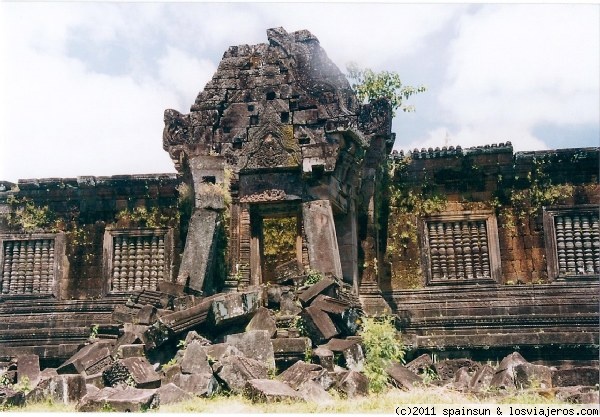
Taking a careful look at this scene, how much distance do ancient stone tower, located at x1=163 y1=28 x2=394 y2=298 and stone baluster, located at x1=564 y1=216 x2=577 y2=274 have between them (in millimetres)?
3611

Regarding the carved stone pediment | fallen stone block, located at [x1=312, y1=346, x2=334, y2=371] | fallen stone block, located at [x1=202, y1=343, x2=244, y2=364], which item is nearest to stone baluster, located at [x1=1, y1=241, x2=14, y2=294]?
the carved stone pediment

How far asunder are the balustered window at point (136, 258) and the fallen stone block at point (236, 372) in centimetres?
577

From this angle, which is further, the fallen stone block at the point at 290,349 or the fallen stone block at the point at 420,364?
the fallen stone block at the point at 420,364

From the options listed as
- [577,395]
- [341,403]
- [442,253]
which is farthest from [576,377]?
[442,253]

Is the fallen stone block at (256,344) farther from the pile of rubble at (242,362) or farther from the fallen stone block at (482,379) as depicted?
the fallen stone block at (482,379)

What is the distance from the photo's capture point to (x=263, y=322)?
1087cm

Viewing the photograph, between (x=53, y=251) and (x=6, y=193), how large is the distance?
160 cm

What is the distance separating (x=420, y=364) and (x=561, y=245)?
392 cm

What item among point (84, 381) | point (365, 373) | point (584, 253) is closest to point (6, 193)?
point (84, 381)

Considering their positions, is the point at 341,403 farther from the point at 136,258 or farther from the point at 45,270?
the point at 45,270

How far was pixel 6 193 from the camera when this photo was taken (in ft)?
52.2

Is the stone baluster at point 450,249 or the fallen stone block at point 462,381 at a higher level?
the stone baluster at point 450,249

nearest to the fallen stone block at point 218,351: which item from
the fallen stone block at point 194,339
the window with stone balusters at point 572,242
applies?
the fallen stone block at point 194,339

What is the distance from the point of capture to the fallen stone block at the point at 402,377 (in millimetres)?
10273
